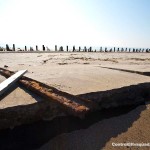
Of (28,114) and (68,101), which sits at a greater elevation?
(68,101)

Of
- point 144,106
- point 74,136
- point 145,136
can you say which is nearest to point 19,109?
point 74,136

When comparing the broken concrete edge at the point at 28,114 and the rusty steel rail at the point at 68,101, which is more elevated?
the rusty steel rail at the point at 68,101

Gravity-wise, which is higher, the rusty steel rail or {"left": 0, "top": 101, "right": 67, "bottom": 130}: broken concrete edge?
the rusty steel rail

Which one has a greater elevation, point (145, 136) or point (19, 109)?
point (19, 109)

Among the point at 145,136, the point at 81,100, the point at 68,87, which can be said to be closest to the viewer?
the point at 145,136

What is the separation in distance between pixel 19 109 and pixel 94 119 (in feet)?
3.32

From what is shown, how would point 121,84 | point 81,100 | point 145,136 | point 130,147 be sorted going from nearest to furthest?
point 130,147 < point 145,136 < point 81,100 < point 121,84

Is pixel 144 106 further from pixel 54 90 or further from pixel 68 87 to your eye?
pixel 54 90

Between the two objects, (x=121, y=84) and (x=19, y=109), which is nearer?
(x=19, y=109)

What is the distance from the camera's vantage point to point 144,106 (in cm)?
344

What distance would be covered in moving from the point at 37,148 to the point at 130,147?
983 millimetres

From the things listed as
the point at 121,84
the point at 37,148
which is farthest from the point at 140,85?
the point at 37,148

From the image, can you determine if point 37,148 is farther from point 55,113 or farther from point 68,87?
point 68,87

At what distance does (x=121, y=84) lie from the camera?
3.51m
